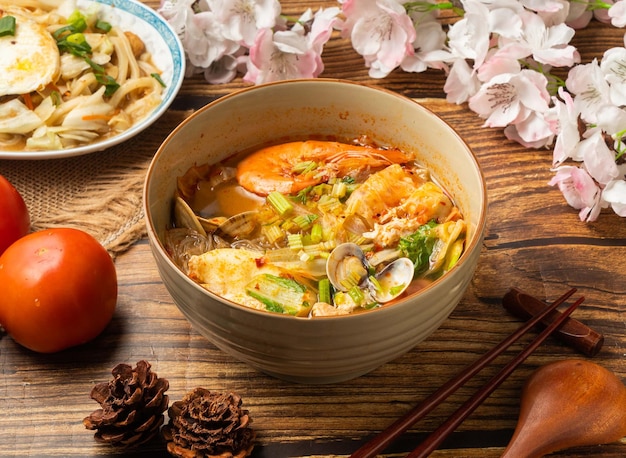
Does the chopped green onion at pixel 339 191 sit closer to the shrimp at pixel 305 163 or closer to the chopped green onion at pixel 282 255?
the shrimp at pixel 305 163

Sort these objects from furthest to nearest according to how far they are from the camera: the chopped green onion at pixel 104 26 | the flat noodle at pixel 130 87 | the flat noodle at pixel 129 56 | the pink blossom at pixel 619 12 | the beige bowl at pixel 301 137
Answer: the chopped green onion at pixel 104 26 < the flat noodle at pixel 129 56 < the flat noodle at pixel 130 87 < the pink blossom at pixel 619 12 < the beige bowl at pixel 301 137

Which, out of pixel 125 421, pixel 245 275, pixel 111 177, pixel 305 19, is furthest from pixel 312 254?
pixel 305 19

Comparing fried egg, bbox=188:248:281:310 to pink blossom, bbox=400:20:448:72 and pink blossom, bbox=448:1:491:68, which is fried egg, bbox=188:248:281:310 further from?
pink blossom, bbox=400:20:448:72

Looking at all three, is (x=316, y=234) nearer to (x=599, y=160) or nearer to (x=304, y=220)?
(x=304, y=220)

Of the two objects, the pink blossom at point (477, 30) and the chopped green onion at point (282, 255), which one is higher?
the pink blossom at point (477, 30)

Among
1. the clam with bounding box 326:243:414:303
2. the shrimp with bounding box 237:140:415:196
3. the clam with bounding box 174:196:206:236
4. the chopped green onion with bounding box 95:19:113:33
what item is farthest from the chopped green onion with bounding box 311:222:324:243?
the chopped green onion with bounding box 95:19:113:33

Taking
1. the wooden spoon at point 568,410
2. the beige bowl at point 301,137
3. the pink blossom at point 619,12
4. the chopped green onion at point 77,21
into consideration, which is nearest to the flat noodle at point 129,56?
the chopped green onion at point 77,21
